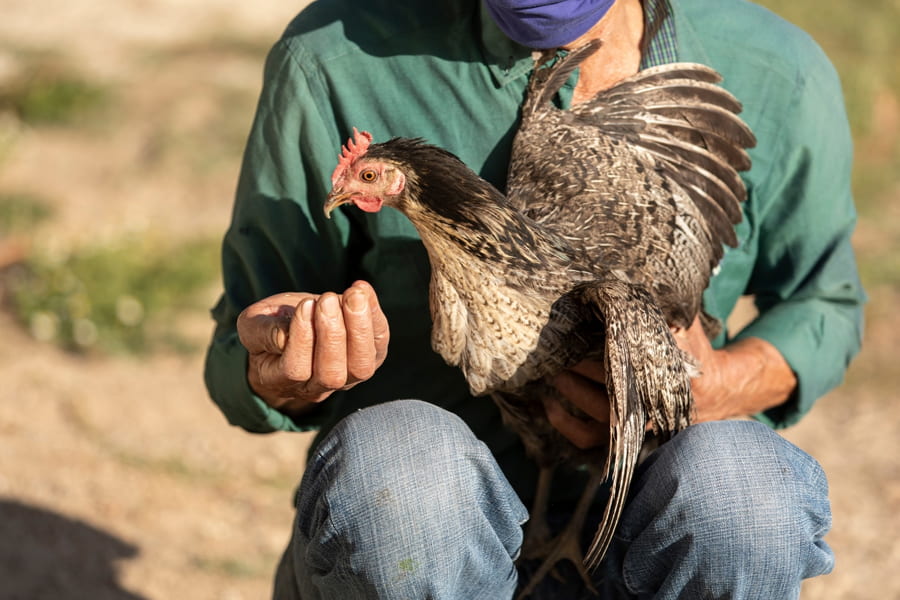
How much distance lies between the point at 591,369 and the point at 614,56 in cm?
72

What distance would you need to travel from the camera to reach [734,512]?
1835mm

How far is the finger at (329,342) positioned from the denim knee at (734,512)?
0.61 m

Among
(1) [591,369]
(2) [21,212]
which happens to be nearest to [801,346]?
(1) [591,369]

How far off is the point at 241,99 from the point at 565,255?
4980 millimetres

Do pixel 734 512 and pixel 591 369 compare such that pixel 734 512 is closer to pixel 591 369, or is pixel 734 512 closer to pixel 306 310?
pixel 591 369

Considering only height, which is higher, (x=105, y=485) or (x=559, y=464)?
(x=559, y=464)

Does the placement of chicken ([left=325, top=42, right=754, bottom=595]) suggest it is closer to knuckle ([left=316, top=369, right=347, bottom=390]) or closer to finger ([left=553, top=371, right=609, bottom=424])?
finger ([left=553, top=371, right=609, bottom=424])

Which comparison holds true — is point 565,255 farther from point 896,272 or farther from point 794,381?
point 896,272

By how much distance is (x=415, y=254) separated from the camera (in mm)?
2336

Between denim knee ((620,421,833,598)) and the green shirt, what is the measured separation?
583mm

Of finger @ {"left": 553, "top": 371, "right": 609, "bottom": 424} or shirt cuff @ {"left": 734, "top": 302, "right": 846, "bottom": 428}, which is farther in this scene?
shirt cuff @ {"left": 734, "top": 302, "right": 846, "bottom": 428}

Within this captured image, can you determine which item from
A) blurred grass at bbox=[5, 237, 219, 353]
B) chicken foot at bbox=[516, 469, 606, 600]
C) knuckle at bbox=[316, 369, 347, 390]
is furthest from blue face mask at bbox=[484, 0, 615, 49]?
blurred grass at bbox=[5, 237, 219, 353]

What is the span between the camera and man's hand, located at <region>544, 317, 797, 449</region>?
6.85 feet

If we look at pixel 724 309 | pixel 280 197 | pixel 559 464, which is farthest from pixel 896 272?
pixel 280 197
